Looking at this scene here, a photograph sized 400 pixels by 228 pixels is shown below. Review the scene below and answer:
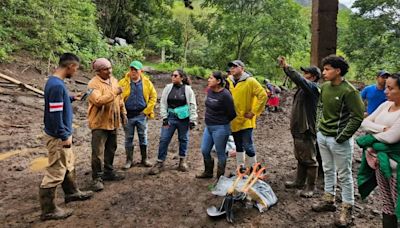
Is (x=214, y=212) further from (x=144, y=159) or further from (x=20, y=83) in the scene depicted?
(x=20, y=83)

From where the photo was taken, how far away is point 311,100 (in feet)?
13.2

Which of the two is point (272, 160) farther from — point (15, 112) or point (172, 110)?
point (15, 112)

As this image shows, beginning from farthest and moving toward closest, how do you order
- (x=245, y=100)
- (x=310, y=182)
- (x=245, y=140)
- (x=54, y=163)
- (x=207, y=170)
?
(x=207, y=170) < (x=245, y=140) < (x=245, y=100) < (x=310, y=182) < (x=54, y=163)

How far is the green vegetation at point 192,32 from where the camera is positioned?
1022 cm

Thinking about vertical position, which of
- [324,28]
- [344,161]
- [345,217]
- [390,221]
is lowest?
[345,217]

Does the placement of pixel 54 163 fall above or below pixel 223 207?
above

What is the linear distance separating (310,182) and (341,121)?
107 centimetres

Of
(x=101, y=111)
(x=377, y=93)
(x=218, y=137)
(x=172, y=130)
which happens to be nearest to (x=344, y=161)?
(x=218, y=137)

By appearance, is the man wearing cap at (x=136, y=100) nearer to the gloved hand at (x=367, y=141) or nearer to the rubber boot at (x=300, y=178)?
the rubber boot at (x=300, y=178)

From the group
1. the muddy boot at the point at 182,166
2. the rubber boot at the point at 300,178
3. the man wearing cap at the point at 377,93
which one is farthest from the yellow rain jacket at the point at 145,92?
the man wearing cap at the point at 377,93

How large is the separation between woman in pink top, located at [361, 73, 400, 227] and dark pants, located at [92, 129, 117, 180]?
3.14 metres

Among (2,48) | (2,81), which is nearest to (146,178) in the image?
(2,81)

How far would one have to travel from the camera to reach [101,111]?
166 inches

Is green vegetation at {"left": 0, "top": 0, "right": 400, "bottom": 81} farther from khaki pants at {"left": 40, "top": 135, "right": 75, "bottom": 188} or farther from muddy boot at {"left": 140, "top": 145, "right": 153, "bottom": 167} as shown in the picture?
khaki pants at {"left": 40, "top": 135, "right": 75, "bottom": 188}
